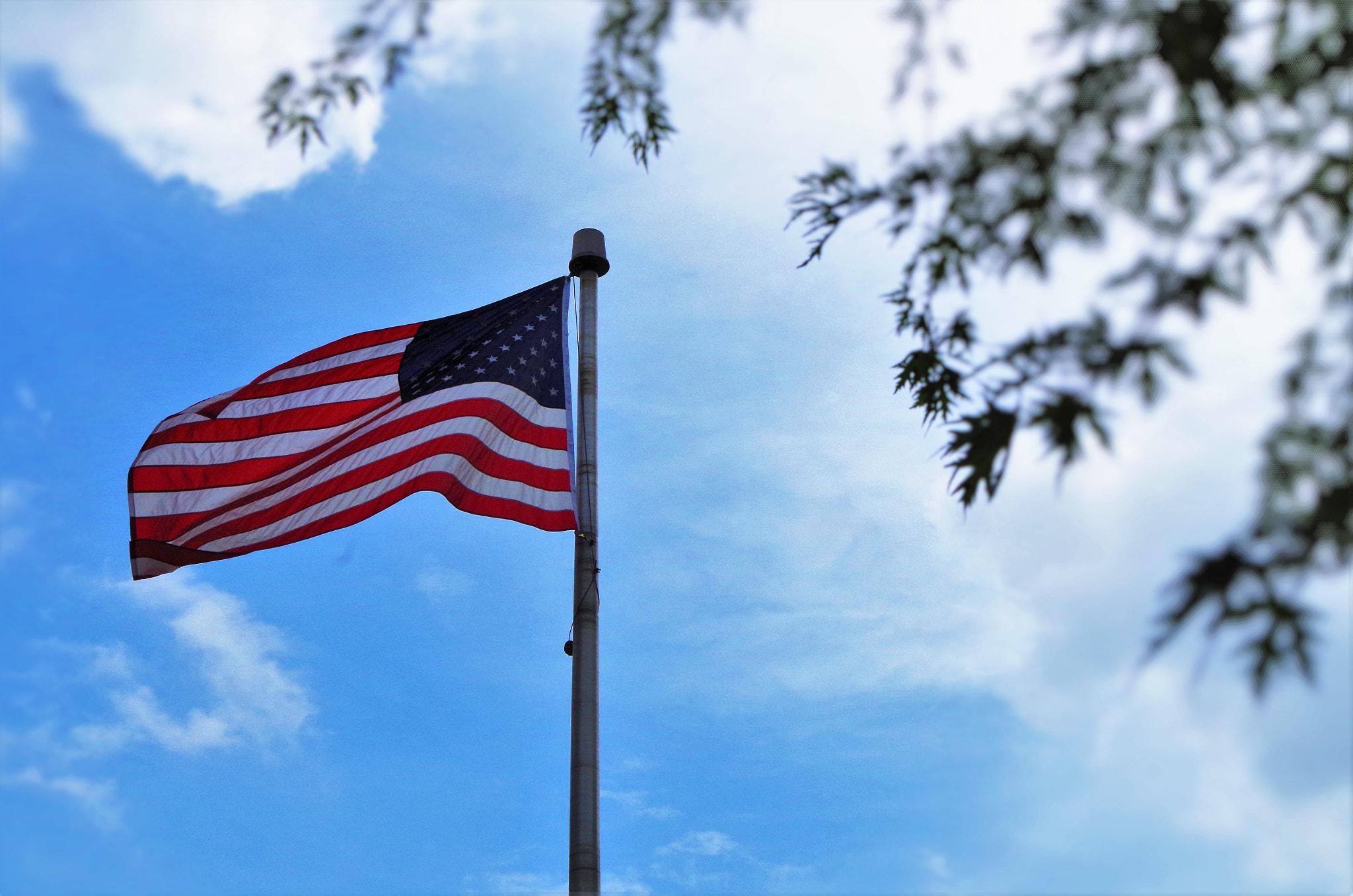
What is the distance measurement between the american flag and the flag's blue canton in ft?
0.05

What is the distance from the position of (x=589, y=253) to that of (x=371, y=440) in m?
3.07

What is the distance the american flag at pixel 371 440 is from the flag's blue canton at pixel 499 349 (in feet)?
0.05

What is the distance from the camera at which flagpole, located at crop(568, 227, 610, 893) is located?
920 cm

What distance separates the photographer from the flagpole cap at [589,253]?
40.6ft

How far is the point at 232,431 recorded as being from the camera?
12.1 meters

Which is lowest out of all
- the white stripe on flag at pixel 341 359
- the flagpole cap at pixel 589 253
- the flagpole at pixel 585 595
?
the flagpole at pixel 585 595

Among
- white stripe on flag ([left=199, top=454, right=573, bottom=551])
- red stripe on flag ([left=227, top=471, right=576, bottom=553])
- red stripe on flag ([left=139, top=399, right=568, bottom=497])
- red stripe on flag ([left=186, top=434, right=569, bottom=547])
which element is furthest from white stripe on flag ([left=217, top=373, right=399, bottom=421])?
red stripe on flag ([left=227, top=471, right=576, bottom=553])

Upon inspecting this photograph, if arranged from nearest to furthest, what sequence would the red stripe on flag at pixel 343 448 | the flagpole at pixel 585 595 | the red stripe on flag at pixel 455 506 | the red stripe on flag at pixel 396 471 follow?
the flagpole at pixel 585 595 → the red stripe on flag at pixel 455 506 → the red stripe on flag at pixel 396 471 → the red stripe on flag at pixel 343 448

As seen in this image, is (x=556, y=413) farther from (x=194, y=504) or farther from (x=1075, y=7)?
(x=1075, y=7)

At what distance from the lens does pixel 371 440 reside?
36.7 feet

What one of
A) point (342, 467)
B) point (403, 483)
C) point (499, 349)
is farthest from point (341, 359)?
point (403, 483)

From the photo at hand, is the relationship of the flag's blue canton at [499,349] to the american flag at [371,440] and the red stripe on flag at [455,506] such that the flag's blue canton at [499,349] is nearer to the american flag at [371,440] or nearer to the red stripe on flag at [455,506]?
the american flag at [371,440]

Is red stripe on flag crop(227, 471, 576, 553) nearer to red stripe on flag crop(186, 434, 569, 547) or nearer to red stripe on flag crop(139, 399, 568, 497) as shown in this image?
red stripe on flag crop(186, 434, 569, 547)

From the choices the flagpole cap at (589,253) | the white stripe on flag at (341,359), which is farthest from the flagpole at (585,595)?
the white stripe on flag at (341,359)
